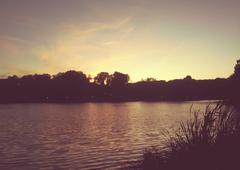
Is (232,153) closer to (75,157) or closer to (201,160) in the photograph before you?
(201,160)

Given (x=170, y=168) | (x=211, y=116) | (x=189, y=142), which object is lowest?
(x=170, y=168)

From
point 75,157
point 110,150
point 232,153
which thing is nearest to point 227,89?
point 232,153

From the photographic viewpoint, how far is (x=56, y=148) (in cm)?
2702

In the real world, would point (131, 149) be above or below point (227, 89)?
below

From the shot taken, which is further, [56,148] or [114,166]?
[56,148]

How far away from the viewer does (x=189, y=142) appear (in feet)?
34.8

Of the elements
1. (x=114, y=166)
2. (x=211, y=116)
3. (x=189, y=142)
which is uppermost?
(x=211, y=116)

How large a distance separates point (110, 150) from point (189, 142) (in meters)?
15.8

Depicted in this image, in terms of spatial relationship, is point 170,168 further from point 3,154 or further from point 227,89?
point 3,154

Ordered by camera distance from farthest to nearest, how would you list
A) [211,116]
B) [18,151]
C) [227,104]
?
[18,151]
[211,116]
[227,104]

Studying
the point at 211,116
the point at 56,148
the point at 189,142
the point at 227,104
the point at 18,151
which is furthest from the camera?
the point at 56,148

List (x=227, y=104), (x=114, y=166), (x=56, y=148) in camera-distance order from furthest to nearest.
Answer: (x=56, y=148), (x=114, y=166), (x=227, y=104)

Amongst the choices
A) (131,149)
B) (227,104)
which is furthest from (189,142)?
(131,149)

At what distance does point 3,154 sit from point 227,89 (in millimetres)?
19159
